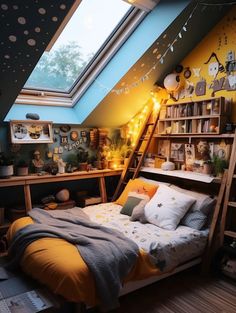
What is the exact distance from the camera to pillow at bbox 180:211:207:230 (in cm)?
270

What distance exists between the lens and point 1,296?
180 centimetres

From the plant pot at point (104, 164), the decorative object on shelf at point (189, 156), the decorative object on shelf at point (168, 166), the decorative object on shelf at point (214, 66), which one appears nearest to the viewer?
the decorative object on shelf at point (214, 66)

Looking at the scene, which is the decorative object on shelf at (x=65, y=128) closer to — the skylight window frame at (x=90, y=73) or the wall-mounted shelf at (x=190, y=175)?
the skylight window frame at (x=90, y=73)

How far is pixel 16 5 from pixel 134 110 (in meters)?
2.36

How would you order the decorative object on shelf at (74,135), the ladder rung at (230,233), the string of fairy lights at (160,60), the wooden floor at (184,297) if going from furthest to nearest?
1. the decorative object on shelf at (74,135)
2. the string of fairy lights at (160,60)
3. the ladder rung at (230,233)
4. the wooden floor at (184,297)

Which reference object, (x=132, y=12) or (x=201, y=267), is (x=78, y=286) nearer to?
(x=201, y=267)

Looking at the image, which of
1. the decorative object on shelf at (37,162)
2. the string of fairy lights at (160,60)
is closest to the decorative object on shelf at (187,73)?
A: the string of fairy lights at (160,60)

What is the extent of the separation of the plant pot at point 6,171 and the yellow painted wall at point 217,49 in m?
2.33

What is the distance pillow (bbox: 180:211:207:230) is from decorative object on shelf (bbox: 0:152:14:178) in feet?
6.52

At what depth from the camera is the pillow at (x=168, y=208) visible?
2691 millimetres

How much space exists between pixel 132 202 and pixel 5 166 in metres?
1.50

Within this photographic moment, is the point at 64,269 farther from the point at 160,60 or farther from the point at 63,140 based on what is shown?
the point at 160,60

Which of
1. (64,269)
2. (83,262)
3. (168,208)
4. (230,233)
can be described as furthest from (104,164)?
(64,269)

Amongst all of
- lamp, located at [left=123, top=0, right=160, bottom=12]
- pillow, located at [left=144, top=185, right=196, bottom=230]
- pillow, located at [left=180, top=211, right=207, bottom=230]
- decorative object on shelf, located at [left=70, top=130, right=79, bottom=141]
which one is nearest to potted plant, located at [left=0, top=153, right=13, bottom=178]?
decorative object on shelf, located at [left=70, top=130, right=79, bottom=141]
